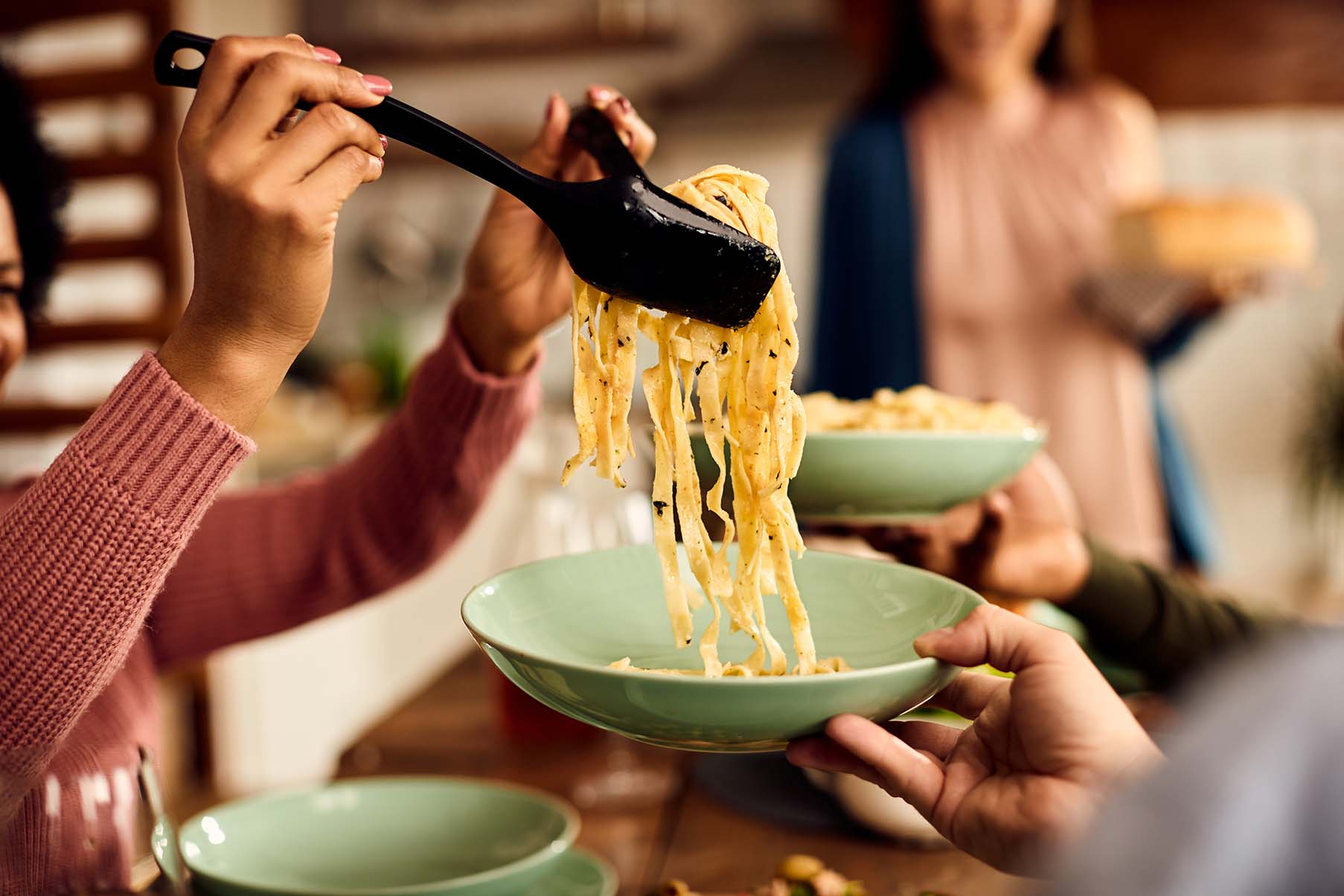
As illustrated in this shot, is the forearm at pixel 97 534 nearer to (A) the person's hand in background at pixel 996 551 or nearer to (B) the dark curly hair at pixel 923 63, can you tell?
(A) the person's hand in background at pixel 996 551

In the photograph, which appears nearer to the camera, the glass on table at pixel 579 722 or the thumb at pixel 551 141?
the thumb at pixel 551 141

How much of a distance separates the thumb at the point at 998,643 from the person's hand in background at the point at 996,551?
50cm

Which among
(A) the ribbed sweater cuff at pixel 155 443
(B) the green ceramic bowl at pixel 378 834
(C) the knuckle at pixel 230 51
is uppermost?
(C) the knuckle at pixel 230 51

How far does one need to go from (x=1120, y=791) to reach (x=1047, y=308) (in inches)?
82.8

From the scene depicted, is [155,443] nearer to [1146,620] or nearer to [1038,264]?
[1146,620]

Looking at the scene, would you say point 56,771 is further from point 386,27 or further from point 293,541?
point 386,27

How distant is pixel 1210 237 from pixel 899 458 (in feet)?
5.65

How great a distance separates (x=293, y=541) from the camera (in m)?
1.23

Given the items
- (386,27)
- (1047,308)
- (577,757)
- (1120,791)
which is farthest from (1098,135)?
(386,27)

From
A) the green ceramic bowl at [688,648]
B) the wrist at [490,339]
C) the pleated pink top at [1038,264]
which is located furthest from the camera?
the pleated pink top at [1038,264]

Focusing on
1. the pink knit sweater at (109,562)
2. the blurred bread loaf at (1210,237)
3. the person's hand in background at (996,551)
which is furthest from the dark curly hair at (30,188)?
the blurred bread loaf at (1210,237)

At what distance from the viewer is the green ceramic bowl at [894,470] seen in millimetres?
851

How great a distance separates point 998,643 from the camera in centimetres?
61

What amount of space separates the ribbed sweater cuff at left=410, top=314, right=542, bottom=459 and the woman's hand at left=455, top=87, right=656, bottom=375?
0.02 metres
